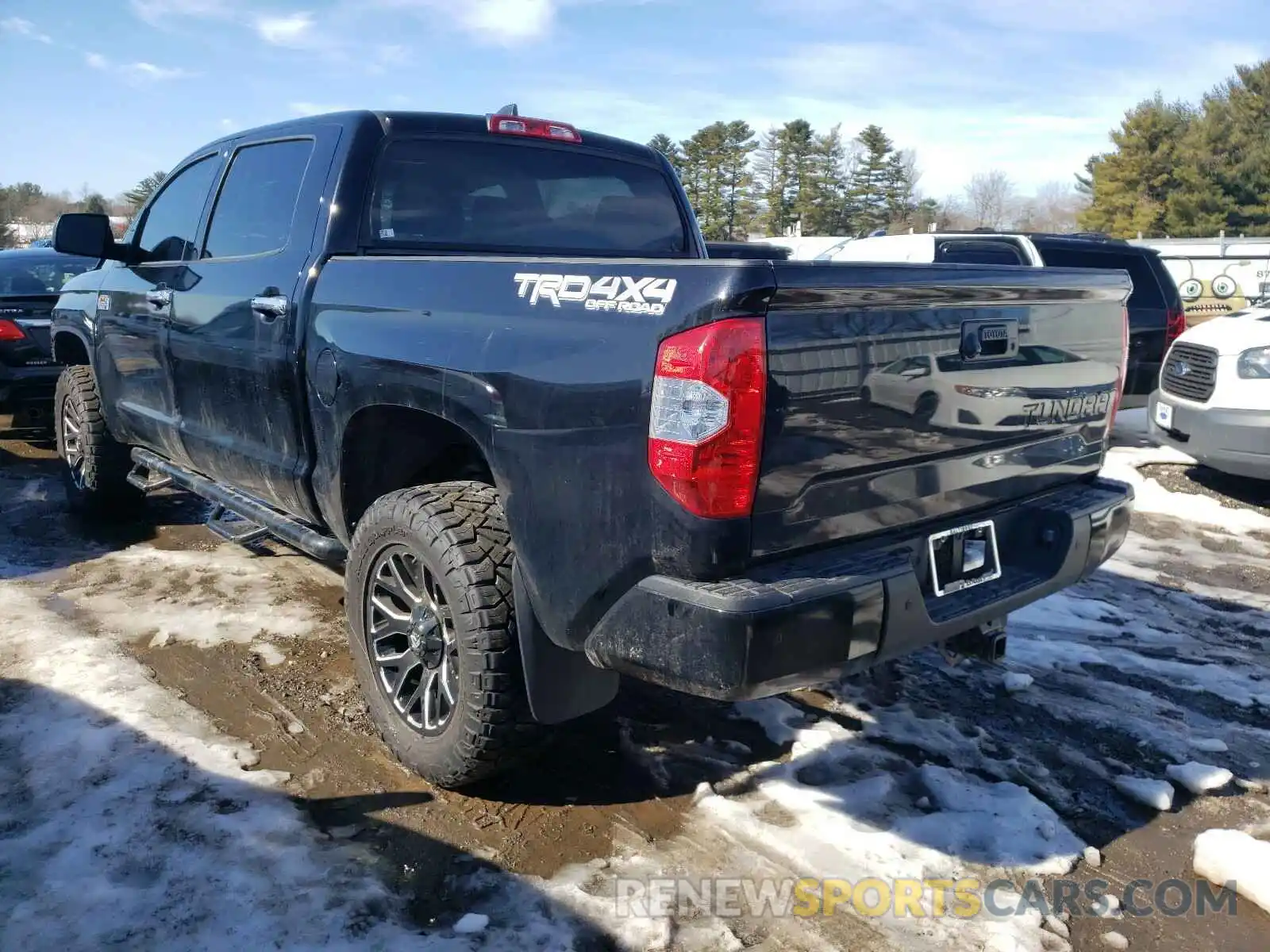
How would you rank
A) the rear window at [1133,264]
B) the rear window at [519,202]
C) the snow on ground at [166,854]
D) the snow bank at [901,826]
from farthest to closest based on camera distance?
the rear window at [1133,264] < the rear window at [519,202] < the snow bank at [901,826] < the snow on ground at [166,854]

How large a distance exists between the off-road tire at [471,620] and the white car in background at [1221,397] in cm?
601

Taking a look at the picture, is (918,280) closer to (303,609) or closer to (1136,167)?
(303,609)

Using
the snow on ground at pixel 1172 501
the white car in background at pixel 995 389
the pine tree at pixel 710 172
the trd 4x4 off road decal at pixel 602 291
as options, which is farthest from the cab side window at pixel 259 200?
the pine tree at pixel 710 172

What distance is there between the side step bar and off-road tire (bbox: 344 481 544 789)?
60cm

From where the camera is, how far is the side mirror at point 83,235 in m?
4.44

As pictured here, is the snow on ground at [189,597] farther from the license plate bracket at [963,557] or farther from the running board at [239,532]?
the license plate bracket at [963,557]

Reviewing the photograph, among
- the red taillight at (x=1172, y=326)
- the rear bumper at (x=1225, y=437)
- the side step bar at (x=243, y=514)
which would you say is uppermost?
the red taillight at (x=1172, y=326)

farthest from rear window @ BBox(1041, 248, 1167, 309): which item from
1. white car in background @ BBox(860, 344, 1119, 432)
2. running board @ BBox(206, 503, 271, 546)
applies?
running board @ BBox(206, 503, 271, 546)

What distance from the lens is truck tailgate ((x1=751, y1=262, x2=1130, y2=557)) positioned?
2256mm

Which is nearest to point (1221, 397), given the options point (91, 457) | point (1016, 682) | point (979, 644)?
point (1016, 682)

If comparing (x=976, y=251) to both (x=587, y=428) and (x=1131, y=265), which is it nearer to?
(x=1131, y=265)

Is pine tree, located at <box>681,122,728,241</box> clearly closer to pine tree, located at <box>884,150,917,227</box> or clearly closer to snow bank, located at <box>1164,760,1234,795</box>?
pine tree, located at <box>884,150,917,227</box>

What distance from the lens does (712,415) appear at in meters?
2.16

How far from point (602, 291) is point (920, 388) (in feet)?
2.74
